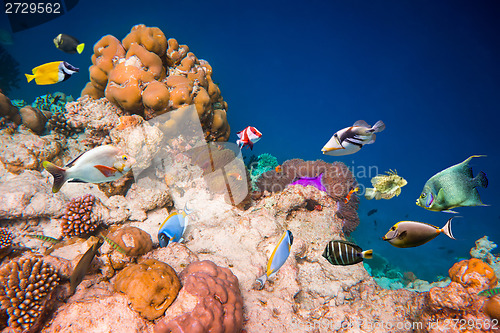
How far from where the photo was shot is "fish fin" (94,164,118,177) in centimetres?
197

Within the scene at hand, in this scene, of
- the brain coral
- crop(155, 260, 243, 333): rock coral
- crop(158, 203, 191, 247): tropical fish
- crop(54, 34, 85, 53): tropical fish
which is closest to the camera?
crop(155, 260, 243, 333): rock coral

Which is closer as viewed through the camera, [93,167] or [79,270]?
[93,167]

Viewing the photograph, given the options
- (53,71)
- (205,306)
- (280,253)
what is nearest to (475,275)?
(280,253)

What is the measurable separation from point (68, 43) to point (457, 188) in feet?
20.5

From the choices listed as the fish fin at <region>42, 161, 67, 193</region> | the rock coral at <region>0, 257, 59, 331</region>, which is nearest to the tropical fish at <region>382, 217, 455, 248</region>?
the fish fin at <region>42, 161, 67, 193</region>

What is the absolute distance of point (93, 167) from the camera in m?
1.96

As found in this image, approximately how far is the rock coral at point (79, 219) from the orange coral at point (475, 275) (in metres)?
5.79

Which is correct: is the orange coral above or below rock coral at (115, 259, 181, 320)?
above

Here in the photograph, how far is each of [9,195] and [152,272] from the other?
3.18 metres

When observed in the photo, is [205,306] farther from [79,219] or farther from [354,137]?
[79,219]

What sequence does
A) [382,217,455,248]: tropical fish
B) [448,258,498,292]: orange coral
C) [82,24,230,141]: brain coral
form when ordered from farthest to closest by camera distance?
1. [82,24,230,141]: brain coral
2. [448,258,498,292]: orange coral
3. [382,217,455,248]: tropical fish

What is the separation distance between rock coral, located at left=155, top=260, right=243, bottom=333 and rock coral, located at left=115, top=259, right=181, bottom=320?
0.11 meters

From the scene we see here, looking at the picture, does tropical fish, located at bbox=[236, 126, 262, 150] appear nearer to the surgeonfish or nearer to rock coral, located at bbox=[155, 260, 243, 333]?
the surgeonfish

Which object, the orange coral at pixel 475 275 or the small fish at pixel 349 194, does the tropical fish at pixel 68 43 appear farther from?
the orange coral at pixel 475 275
